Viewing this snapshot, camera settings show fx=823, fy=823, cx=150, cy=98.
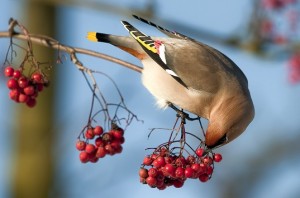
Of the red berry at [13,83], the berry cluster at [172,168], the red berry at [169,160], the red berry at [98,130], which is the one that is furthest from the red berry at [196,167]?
the red berry at [13,83]

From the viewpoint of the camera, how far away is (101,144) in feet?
14.1

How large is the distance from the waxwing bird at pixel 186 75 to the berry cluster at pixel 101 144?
58 centimetres

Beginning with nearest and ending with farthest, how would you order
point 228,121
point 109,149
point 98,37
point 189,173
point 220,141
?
1. point 189,173
2. point 109,149
3. point 220,141
4. point 228,121
5. point 98,37

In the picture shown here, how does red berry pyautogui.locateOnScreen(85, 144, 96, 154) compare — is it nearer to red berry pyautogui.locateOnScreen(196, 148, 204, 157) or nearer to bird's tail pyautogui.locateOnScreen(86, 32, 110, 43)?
red berry pyautogui.locateOnScreen(196, 148, 204, 157)

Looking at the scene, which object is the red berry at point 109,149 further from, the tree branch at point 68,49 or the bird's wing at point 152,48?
the bird's wing at point 152,48

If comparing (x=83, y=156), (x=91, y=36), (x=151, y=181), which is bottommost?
(x=151, y=181)

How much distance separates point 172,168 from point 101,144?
0.47 metres

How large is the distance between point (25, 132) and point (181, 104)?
13.1 ft

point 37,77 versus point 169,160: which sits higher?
point 37,77

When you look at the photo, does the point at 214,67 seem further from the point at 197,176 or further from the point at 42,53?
the point at 42,53

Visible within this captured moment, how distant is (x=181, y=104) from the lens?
15.9 ft

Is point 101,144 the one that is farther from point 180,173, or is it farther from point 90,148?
point 180,173

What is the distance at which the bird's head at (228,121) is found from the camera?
4.48 meters

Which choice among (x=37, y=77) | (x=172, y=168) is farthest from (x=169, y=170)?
(x=37, y=77)
